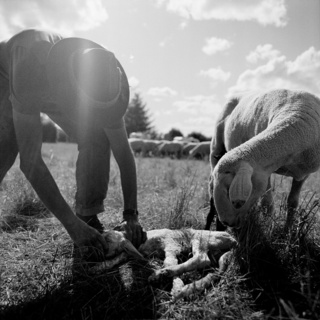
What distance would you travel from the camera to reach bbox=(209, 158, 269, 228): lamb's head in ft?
8.05

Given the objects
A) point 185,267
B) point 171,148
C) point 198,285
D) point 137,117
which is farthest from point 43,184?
point 137,117

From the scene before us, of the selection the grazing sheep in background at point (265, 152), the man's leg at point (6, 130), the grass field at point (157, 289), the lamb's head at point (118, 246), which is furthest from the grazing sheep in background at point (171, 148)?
the lamb's head at point (118, 246)

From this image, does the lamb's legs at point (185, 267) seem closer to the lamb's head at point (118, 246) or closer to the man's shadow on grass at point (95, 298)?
the man's shadow on grass at point (95, 298)

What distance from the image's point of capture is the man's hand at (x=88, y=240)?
7.09 feet

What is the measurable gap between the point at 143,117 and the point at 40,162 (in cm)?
4666

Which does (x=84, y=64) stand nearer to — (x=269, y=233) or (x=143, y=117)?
(x=269, y=233)

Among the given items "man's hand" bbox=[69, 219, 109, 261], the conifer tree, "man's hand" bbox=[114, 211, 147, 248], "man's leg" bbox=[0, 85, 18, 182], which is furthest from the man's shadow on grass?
the conifer tree

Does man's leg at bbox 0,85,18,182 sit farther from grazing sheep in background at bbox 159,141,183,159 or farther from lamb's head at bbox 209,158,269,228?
grazing sheep in background at bbox 159,141,183,159

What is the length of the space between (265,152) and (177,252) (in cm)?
104

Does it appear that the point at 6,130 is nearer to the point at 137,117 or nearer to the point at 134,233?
the point at 134,233

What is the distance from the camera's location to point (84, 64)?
6.98ft

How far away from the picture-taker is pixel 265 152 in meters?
2.68

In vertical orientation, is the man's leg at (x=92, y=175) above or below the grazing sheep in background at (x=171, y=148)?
below

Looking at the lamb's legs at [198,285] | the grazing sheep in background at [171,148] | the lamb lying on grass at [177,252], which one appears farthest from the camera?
the grazing sheep in background at [171,148]
